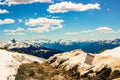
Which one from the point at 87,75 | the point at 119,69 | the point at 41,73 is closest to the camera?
the point at 119,69

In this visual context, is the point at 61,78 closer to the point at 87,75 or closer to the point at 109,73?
the point at 87,75

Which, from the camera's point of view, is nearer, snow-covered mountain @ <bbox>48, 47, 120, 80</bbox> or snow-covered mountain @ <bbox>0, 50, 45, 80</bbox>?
snow-covered mountain @ <bbox>48, 47, 120, 80</bbox>

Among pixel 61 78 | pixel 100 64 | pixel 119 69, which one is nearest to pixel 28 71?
pixel 61 78

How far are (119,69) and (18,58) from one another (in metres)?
33.7

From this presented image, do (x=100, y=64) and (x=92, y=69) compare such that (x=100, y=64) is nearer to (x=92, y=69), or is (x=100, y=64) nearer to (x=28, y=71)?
(x=92, y=69)

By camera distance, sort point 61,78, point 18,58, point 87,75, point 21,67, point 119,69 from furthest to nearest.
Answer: point 18,58, point 21,67, point 61,78, point 87,75, point 119,69

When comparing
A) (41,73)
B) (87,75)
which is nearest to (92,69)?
(87,75)

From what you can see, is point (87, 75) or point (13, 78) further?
point (13, 78)

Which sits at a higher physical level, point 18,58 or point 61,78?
point 18,58

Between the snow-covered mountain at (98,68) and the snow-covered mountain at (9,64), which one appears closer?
the snow-covered mountain at (98,68)

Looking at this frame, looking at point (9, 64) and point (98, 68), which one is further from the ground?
point (9, 64)

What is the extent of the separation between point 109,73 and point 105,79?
1076 mm

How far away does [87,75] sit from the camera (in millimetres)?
42969

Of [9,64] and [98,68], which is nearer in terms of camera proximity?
[98,68]
